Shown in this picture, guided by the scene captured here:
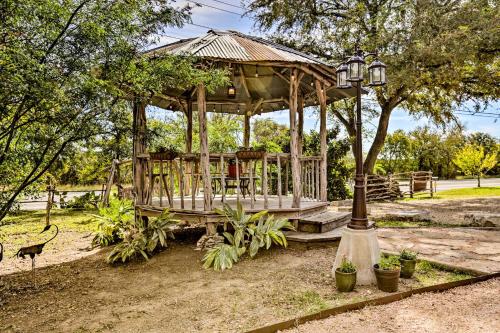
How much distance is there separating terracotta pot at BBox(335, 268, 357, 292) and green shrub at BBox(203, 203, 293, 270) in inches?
65.8

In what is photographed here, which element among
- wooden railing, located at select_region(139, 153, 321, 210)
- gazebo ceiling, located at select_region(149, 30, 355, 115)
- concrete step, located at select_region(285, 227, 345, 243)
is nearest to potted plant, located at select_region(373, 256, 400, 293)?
concrete step, located at select_region(285, 227, 345, 243)

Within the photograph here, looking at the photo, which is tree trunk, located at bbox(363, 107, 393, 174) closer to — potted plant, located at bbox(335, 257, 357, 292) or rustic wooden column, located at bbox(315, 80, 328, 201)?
rustic wooden column, located at bbox(315, 80, 328, 201)

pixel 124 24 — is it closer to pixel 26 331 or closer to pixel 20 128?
pixel 20 128

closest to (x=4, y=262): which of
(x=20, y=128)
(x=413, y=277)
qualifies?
(x=20, y=128)

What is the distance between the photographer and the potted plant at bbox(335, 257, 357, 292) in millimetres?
4004

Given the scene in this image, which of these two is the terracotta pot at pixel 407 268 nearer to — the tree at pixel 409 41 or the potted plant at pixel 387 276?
the potted plant at pixel 387 276

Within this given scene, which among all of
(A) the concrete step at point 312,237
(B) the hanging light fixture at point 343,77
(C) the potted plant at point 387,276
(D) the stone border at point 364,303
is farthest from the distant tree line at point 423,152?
(C) the potted plant at point 387,276

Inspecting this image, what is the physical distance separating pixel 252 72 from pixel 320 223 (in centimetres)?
428

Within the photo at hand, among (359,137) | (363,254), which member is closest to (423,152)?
(359,137)

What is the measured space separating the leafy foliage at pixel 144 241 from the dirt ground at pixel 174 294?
0.70 ft

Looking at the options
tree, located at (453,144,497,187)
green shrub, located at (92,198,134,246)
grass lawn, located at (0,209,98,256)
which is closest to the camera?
green shrub, located at (92,198,134,246)

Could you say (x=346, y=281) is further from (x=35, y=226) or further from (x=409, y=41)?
(x=35, y=226)

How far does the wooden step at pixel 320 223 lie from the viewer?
646 cm

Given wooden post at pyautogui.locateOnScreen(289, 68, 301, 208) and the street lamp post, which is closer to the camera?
the street lamp post
